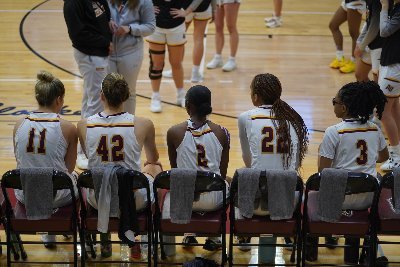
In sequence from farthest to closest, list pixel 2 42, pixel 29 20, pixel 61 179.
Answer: pixel 29 20
pixel 2 42
pixel 61 179

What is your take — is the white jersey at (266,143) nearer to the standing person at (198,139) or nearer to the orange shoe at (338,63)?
the standing person at (198,139)

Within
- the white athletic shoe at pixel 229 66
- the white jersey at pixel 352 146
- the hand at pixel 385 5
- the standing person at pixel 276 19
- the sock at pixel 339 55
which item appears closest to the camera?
the white jersey at pixel 352 146

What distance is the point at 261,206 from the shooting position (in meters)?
4.76

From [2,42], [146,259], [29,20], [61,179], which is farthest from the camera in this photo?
[29,20]

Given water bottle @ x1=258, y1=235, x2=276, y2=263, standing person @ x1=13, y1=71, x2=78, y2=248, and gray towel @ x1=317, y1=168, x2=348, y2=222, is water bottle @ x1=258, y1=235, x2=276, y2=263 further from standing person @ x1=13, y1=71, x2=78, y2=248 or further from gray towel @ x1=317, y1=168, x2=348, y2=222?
standing person @ x1=13, y1=71, x2=78, y2=248

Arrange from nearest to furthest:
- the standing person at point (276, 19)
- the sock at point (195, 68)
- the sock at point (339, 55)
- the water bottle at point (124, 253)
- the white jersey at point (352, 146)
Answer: the white jersey at point (352, 146), the water bottle at point (124, 253), the sock at point (195, 68), the sock at point (339, 55), the standing person at point (276, 19)

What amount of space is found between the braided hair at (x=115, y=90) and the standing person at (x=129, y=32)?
1728 mm

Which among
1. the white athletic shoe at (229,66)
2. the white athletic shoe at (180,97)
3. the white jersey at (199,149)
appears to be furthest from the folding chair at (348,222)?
the white athletic shoe at (229,66)

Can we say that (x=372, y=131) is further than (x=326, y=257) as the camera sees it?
No

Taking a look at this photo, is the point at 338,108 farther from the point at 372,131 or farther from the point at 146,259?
the point at 146,259

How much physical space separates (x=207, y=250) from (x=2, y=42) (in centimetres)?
642

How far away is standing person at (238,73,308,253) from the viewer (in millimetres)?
4969

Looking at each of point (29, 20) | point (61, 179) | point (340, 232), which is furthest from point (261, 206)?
point (29, 20)

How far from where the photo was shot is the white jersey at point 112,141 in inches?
193
